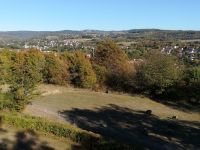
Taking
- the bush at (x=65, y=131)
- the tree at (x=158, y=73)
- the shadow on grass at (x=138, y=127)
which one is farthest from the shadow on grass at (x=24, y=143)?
the tree at (x=158, y=73)

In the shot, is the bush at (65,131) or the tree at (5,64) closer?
the bush at (65,131)

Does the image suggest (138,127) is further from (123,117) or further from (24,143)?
(24,143)

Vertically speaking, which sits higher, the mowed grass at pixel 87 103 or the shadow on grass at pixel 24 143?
the shadow on grass at pixel 24 143

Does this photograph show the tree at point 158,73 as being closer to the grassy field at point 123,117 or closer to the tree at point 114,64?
the tree at point 114,64

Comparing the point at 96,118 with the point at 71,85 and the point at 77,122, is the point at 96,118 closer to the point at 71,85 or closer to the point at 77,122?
Result: the point at 77,122

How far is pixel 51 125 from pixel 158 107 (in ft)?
79.6

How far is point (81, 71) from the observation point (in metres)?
66.2

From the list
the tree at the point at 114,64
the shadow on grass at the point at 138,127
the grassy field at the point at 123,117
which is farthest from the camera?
the tree at the point at 114,64

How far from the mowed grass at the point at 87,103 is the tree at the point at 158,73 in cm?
428

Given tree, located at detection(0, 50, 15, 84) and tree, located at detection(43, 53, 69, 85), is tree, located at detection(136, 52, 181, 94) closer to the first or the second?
tree, located at detection(43, 53, 69, 85)

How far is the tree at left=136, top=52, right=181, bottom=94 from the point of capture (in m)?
57.9

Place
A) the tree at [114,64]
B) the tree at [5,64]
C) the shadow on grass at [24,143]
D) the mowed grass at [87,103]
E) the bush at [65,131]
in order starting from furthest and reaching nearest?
the tree at [114,64], the tree at [5,64], the mowed grass at [87,103], the bush at [65,131], the shadow on grass at [24,143]

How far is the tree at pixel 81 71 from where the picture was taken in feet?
213

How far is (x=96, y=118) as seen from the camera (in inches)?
1532
